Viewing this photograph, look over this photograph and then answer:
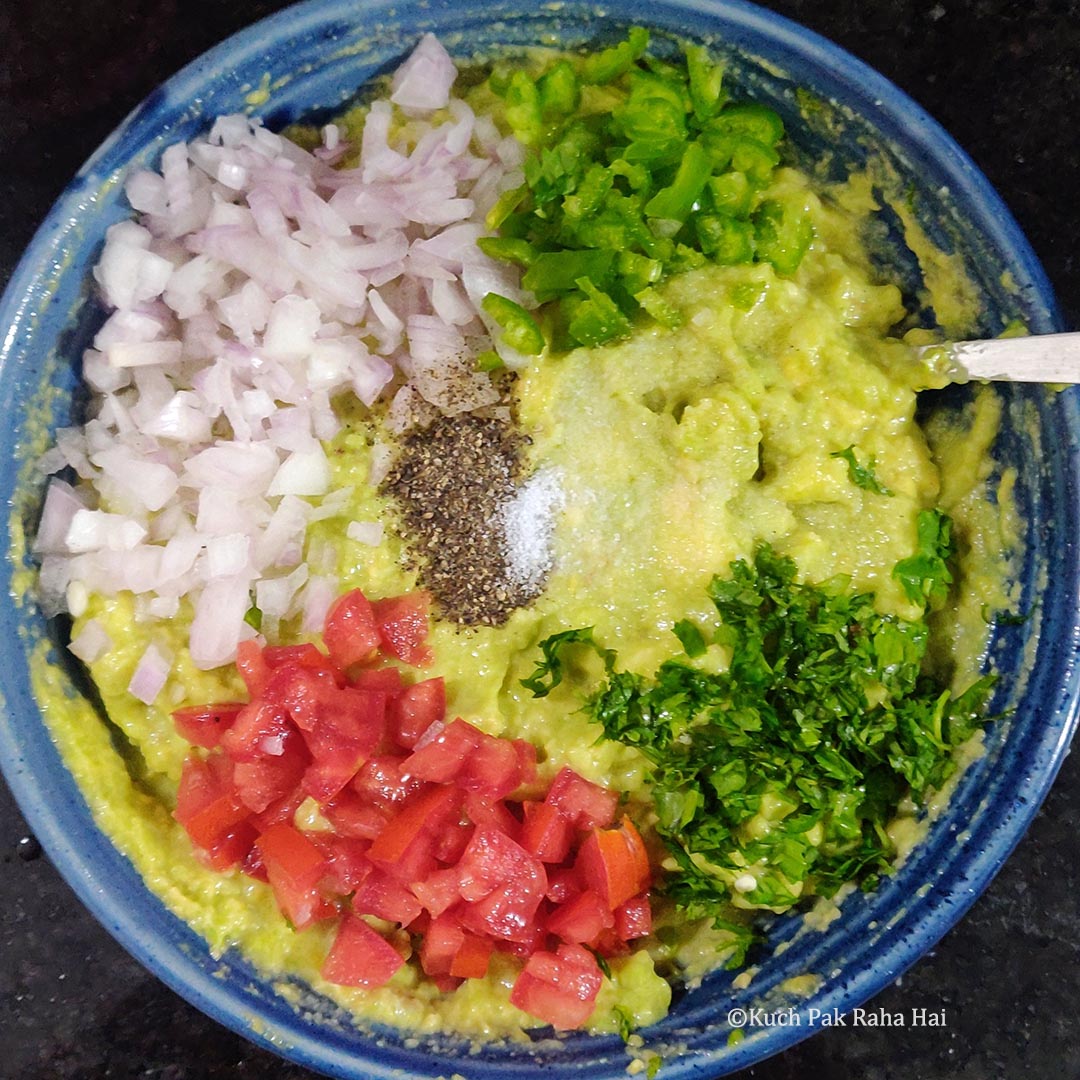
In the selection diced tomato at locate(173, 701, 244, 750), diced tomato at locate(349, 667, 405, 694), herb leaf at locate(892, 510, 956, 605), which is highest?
herb leaf at locate(892, 510, 956, 605)

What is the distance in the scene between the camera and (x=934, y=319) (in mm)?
1836

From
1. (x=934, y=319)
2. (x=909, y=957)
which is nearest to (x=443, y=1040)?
(x=909, y=957)

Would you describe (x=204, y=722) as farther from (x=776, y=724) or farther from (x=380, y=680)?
(x=776, y=724)

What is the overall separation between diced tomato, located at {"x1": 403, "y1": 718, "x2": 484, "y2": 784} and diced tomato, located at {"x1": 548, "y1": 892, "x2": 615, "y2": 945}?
0.30 metres

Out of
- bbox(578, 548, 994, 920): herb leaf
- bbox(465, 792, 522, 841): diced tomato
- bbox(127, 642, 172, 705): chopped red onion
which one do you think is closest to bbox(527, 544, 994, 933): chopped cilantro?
bbox(578, 548, 994, 920): herb leaf

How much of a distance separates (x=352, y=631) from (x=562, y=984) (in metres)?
0.69

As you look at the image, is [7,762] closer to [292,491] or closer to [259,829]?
[259,829]

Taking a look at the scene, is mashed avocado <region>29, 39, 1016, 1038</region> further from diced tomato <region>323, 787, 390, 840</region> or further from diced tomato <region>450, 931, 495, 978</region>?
diced tomato <region>323, 787, 390, 840</region>

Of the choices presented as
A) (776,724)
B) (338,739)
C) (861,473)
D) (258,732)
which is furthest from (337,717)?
(861,473)

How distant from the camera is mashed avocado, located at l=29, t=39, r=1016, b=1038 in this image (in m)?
1.69

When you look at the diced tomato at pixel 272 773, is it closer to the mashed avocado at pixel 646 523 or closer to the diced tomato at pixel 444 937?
the mashed avocado at pixel 646 523

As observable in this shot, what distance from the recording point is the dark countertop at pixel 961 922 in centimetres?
203

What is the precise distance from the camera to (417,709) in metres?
1.70

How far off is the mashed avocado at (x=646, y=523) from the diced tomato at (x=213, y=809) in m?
0.06
